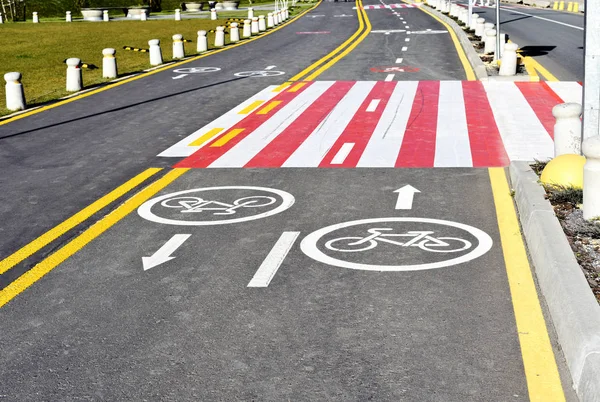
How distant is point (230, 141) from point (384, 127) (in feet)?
8.44

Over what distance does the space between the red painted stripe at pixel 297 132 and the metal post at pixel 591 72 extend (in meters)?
4.07

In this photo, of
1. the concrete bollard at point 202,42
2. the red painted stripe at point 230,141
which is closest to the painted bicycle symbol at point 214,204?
the red painted stripe at point 230,141

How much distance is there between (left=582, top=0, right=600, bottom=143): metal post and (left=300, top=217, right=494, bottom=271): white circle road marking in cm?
193

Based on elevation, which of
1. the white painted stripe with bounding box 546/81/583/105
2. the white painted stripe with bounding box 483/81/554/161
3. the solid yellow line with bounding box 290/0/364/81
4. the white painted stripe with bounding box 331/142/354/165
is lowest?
the white painted stripe with bounding box 331/142/354/165

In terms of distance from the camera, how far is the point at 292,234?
8.19 meters

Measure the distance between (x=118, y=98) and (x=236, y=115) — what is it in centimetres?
392

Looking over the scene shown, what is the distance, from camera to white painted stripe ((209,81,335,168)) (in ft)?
39.4

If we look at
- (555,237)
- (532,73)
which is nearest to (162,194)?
(555,237)

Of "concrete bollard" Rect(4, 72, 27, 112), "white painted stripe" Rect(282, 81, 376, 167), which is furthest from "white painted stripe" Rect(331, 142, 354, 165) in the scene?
"concrete bollard" Rect(4, 72, 27, 112)

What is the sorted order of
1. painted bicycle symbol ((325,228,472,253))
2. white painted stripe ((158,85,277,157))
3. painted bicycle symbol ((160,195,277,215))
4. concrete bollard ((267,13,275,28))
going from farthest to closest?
concrete bollard ((267,13,275,28))
white painted stripe ((158,85,277,157))
painted bicycle symbol ((160,195,277,215))
painted bicycle symbol ((325,228,472,253))

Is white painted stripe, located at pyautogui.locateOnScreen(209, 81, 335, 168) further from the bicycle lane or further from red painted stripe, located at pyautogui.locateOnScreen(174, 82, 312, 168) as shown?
the bicycle lane

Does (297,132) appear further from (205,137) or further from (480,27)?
(480,27)

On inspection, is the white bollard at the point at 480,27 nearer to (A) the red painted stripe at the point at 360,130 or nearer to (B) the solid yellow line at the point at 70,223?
(A) the red painted stripe at the point at 360,130

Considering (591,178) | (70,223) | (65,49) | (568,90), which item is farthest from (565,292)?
(65,49)
